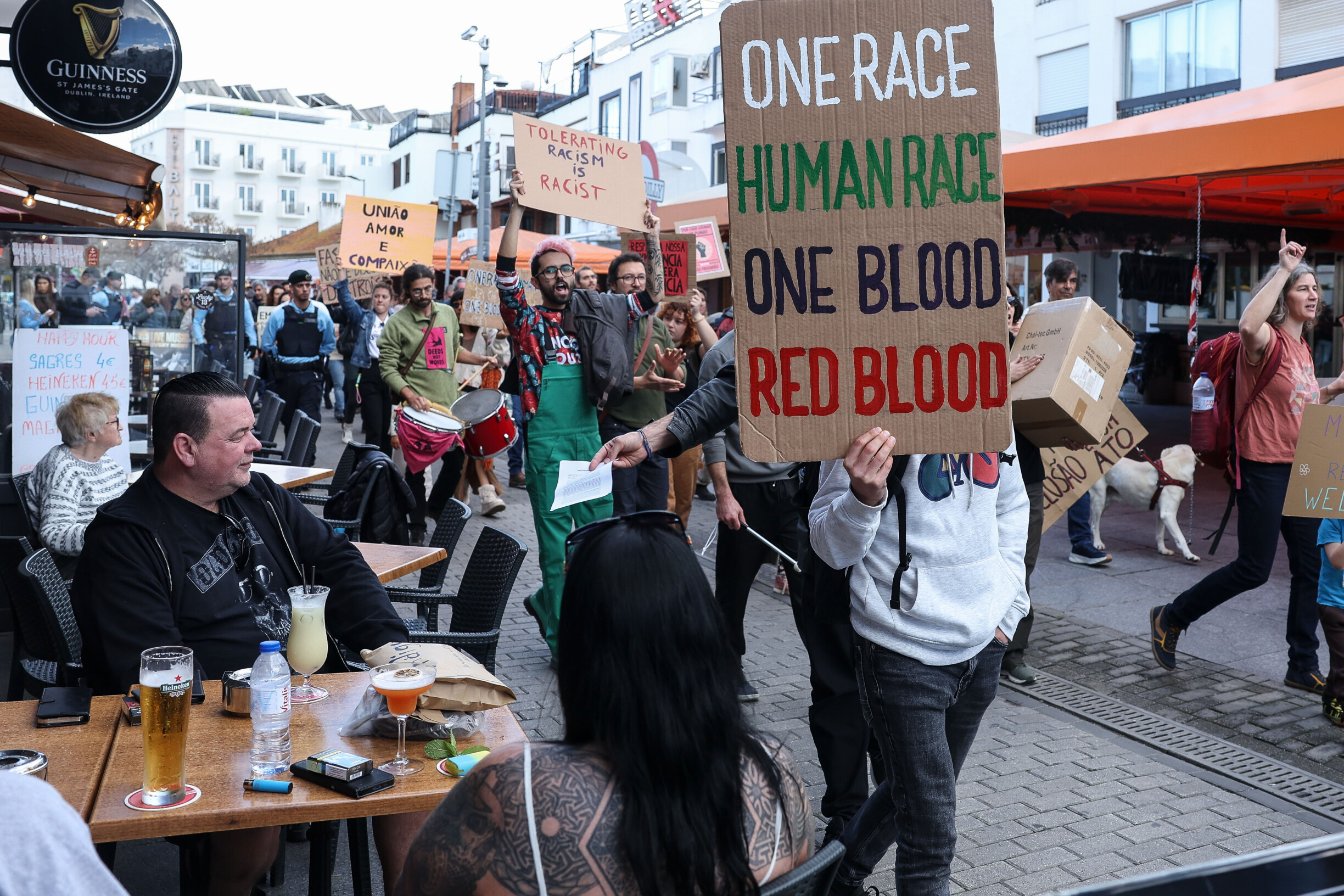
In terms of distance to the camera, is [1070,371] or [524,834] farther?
[1070,371]

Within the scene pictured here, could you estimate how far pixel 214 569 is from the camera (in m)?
3.32

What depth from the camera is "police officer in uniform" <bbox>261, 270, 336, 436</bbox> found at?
13367 millimetres

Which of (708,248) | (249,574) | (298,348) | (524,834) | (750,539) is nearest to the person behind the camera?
(524,834)

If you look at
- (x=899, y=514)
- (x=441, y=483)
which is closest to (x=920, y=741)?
(x=899, y=514)

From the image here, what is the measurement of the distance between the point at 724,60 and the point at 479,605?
2.45 meters

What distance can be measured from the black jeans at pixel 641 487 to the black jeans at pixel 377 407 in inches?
207

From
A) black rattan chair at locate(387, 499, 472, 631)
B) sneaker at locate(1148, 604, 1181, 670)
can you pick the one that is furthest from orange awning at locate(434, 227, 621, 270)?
sneaker at locate(1148, 604, 1181, 670)

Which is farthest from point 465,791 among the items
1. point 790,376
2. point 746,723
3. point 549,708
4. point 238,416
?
point 549,708

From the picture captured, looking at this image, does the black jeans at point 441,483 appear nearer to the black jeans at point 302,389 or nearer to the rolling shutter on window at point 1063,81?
the black jeans at point 302,389

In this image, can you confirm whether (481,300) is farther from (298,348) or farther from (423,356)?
(298,348)

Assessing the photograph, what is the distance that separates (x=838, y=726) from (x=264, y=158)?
93.5 meters

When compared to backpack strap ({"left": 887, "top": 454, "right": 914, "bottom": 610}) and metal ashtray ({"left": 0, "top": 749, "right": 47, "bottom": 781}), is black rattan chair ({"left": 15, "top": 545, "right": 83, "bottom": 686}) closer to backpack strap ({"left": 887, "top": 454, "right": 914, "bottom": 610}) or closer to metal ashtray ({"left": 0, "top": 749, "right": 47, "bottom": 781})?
metal ashtray ({"left": 0, "top": 749, "right": 47, "bottom": 781})

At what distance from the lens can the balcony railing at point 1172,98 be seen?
58.4ft

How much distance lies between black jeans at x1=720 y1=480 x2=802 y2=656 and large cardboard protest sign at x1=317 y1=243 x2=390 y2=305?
8.73 meters
